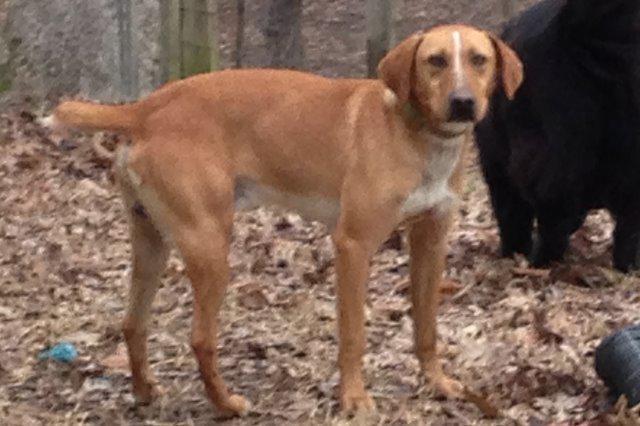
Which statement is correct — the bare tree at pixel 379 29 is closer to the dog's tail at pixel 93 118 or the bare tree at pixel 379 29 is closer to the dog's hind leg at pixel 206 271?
the dog's tail at pixel 93 118

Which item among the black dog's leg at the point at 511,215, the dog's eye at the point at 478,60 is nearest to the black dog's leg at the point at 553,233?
the black dog's leg at the point at 511,215

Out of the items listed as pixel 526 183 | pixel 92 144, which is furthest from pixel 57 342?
pixel 92 144

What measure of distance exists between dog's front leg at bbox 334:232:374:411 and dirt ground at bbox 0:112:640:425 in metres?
0.10

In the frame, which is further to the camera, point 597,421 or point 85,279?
point 85,279

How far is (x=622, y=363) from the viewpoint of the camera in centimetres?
504

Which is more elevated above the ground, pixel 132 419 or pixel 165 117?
pixel 165 117

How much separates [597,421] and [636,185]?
2.27m

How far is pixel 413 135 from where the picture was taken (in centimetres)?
504

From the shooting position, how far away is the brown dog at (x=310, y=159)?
4977 mm

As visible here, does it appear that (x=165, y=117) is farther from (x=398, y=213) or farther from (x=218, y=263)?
(x=398, y=213)

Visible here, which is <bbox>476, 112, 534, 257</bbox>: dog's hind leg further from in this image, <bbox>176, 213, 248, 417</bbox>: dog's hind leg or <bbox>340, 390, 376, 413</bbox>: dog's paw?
<bbox>176, 213, 248, 417</bbox>: dog's hind leg

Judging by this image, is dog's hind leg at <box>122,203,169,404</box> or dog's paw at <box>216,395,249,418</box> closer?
dog's paw at <box>216,395,249,418</box>

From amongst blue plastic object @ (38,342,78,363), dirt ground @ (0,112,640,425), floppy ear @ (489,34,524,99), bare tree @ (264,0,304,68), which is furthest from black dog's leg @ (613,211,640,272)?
bare tree @ (264,0,304,68)

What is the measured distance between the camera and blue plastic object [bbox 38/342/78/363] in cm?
596
